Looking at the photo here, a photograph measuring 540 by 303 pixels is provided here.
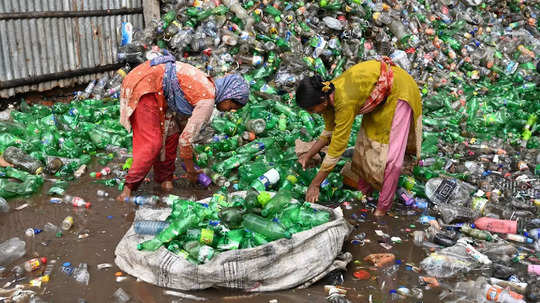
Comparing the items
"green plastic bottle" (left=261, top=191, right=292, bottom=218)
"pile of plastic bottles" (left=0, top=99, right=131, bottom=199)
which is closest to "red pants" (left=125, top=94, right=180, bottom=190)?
"pile of plastic bottles" (left=0, top=99, right=131, bottom=199)

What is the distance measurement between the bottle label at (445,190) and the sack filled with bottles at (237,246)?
1.58 m

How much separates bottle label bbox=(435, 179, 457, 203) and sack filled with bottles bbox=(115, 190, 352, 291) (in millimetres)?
1582

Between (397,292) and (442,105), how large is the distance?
4614 millimetres

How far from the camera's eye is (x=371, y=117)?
12.6 feet

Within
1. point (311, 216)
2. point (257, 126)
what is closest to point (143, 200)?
point (311, 216)

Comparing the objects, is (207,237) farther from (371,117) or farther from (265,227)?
(371,117)

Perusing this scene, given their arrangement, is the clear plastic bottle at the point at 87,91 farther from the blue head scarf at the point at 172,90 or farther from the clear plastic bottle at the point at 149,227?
the clear plastic bottle at the point at 149,227

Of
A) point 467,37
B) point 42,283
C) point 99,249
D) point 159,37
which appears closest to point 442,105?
point 467,37

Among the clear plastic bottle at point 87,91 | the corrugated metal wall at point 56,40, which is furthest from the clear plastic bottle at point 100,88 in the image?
the corrugated metal wall at point 56,40

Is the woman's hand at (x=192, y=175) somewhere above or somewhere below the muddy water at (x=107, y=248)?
above

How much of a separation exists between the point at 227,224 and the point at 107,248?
3.22 feet

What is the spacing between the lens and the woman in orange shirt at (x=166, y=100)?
3.61 meters

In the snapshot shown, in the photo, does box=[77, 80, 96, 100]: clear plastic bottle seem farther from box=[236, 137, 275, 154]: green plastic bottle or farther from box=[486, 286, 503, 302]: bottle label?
box=[486, 286, 503, 302]: bottle label

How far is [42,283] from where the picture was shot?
2840 mm
